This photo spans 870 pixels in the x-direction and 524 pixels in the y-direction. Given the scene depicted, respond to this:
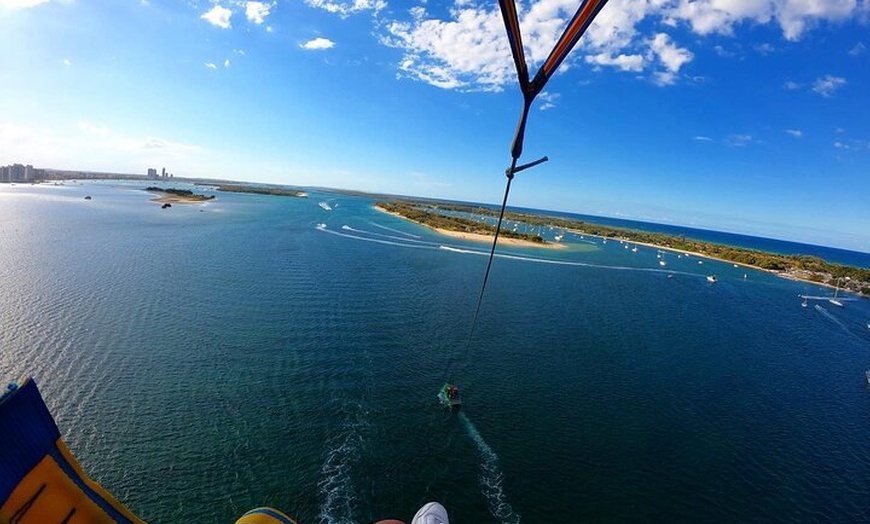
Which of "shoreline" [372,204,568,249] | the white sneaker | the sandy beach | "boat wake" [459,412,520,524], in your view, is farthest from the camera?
the sandy beach

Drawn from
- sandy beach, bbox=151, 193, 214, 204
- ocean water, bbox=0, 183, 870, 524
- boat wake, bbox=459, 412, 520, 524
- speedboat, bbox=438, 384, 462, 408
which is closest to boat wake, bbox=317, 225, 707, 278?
ocean water, bbox=0, 183, 870, 524

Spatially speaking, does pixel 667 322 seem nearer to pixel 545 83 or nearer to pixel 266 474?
pixel 266 474

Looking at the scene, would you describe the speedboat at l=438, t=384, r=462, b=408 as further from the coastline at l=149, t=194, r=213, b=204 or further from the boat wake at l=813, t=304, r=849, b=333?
the coastline at l=149, t=194, r=213, b=204

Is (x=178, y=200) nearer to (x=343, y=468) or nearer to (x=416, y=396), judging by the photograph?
(x=416, y=396)

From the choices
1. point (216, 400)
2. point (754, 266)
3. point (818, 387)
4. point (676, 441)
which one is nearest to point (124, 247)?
point (216, 400)

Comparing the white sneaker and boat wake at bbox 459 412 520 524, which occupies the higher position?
the white sneaker

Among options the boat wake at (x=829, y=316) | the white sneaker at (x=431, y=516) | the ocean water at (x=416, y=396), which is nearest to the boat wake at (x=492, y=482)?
the ocean water at (x=416, y=396)

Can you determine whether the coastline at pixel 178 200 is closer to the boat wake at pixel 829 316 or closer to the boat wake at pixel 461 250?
the boat wake at pixel 461 250
